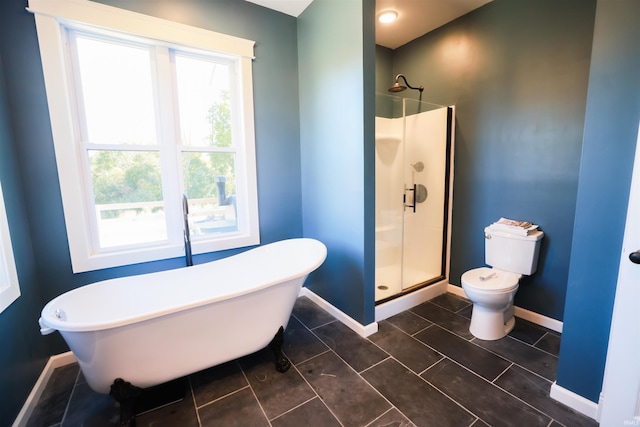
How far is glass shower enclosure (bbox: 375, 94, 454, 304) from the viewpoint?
252cm

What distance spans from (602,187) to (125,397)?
246 centimetres

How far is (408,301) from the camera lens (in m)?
2.44

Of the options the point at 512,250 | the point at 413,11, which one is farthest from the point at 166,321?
the point at 413,11

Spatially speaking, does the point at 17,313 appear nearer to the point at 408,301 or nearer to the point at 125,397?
the point at 125,397

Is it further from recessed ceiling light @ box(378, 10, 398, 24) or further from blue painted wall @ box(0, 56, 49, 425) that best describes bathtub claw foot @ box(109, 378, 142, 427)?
recessed ceiling light @ box(378, 10, 398, 24)

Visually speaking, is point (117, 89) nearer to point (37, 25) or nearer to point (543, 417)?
point (37, 25)

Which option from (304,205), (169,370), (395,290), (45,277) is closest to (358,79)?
(304,205)

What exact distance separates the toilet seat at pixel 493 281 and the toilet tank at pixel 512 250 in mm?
66

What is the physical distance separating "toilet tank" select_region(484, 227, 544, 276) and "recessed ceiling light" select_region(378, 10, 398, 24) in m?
2.05

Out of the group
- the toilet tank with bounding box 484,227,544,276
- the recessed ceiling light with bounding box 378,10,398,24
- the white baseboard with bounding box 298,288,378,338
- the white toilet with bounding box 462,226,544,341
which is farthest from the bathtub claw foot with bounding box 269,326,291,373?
the recessed ceiling light with bounding box 378,10,398,24

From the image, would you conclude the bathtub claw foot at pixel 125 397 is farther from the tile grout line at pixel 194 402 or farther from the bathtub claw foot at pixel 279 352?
the bathtub claw foot at pixel 279 352

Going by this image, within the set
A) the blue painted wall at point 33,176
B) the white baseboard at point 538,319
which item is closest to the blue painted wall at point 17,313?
the blue painted wall at point 33,176

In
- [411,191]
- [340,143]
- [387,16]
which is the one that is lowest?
[411,191]

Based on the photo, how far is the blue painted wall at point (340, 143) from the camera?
1.88 meters
